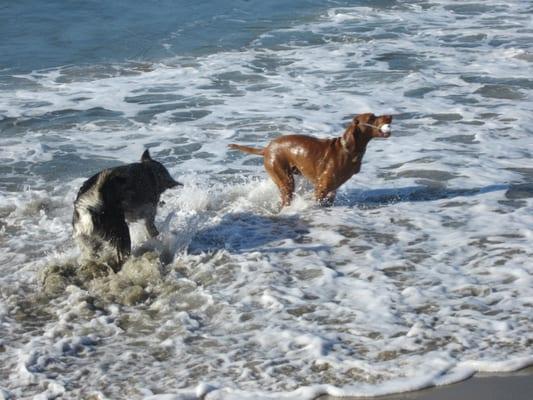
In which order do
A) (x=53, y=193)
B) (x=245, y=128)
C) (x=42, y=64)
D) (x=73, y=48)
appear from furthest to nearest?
(x=73, y=48)
(x=42, y=64)
(x=245, y=128)
(x=53, y=193)

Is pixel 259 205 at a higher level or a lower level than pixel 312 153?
lower

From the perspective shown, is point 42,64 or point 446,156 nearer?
point 446,156

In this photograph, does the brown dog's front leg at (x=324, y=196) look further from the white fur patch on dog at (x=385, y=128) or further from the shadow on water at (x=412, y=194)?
the white fur patch on dog at (x=385, y=128)

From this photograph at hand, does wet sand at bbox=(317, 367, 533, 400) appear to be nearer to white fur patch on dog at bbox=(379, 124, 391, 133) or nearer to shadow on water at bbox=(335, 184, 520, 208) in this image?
white fur patch on dog at bbox=(379, 124, 391, 133)

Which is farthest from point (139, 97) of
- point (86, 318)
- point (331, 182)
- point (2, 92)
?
point (86, 318)

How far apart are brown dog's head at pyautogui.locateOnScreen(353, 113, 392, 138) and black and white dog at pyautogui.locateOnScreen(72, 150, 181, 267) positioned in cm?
178

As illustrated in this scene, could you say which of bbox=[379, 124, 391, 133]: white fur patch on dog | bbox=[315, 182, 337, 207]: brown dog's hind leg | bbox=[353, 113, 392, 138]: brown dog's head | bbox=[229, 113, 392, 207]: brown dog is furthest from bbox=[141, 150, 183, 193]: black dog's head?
bbox=[379, 124, 391, 133]: white fur patch on dog

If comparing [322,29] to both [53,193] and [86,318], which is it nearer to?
[53,193]

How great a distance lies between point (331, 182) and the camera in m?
7.47

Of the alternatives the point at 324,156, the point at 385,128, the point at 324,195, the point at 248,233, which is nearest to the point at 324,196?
the point at 324,195

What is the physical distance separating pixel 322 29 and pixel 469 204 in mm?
11079

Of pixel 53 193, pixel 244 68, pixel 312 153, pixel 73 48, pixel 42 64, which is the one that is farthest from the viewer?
pixel 73 48

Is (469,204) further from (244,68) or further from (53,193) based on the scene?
(244,68)

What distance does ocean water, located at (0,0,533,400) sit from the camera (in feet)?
16.7
